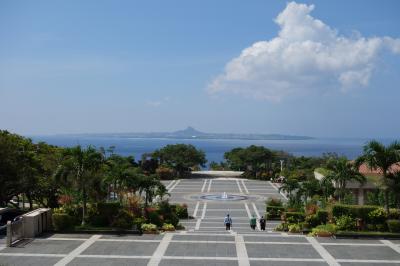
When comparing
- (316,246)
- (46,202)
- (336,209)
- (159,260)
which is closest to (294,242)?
(316,246)

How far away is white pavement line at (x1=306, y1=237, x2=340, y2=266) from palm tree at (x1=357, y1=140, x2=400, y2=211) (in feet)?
15.4

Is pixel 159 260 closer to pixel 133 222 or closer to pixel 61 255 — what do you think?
pixel 61 255

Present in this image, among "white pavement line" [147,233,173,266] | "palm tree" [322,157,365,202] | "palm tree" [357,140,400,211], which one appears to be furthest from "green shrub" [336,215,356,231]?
"white pavement line" [147,233,173,266]

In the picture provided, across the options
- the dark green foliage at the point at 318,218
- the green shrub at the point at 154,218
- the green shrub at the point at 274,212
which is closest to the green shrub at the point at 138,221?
the green shrub at the point at 154,218

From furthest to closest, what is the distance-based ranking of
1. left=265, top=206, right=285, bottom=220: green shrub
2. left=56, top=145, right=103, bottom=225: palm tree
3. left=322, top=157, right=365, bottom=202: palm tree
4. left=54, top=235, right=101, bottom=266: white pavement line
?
left=265, top=206, right=285, bottom=220: green shrub
left=322, top=157, right=365, bottom=202: palm tree
left=56, top=145, right=103, bottom=225: palm tree
left=54, top=235, right=101, bottom=266: white pavement line

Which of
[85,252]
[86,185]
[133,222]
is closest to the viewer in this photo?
[85,252]

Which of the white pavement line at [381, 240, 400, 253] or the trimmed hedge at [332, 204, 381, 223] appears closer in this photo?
the white pavement line at [381, 240, 400, 253]

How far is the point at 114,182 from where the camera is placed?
118 ft

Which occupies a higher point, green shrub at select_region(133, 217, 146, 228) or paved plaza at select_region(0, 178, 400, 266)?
green shrub at select_region(133, 217, 146, 228)

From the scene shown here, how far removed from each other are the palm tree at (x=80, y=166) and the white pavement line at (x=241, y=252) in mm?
8067

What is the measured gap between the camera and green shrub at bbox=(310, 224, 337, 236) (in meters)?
25.7

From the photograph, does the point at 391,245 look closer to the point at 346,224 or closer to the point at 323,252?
the point at 346,224

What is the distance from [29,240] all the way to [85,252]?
3803 mm

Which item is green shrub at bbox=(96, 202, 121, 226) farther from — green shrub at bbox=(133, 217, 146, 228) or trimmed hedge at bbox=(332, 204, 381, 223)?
trimmed hedge at bbox=(332, 204, 381, 223)
